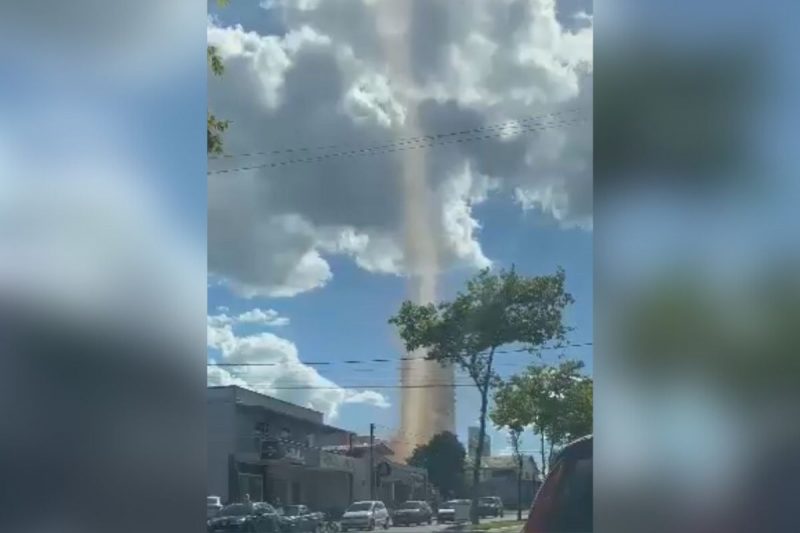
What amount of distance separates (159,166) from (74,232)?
325mm

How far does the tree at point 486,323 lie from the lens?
2.70m

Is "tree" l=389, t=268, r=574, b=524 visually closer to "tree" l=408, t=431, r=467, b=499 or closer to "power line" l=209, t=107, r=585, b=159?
"tree" l=408, t=431, r=467, b=499

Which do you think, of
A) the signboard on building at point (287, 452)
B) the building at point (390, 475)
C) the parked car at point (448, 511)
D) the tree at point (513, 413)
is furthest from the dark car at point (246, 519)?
the tree at point (513, 413)

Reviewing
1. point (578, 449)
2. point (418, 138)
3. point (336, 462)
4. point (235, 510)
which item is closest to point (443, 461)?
point (336, 462)

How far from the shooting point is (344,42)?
309cm

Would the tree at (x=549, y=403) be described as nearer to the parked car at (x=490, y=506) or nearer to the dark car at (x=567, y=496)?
the dark car at (x=567, y=496)

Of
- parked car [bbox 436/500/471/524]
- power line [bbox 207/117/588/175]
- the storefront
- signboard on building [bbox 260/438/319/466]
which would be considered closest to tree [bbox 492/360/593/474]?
parked car [bbox 436/500/471/524]

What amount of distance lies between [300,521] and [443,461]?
0.50m

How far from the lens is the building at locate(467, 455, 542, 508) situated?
2.60 metres

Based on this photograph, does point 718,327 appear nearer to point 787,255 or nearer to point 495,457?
point 787,255

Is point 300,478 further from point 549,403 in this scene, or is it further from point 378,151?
point 378,151

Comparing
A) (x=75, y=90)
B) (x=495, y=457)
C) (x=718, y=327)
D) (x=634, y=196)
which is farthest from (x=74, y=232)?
(x=718, y=327)

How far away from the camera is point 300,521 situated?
9.50 ft

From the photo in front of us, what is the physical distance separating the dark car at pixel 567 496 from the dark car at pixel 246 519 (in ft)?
2.75
